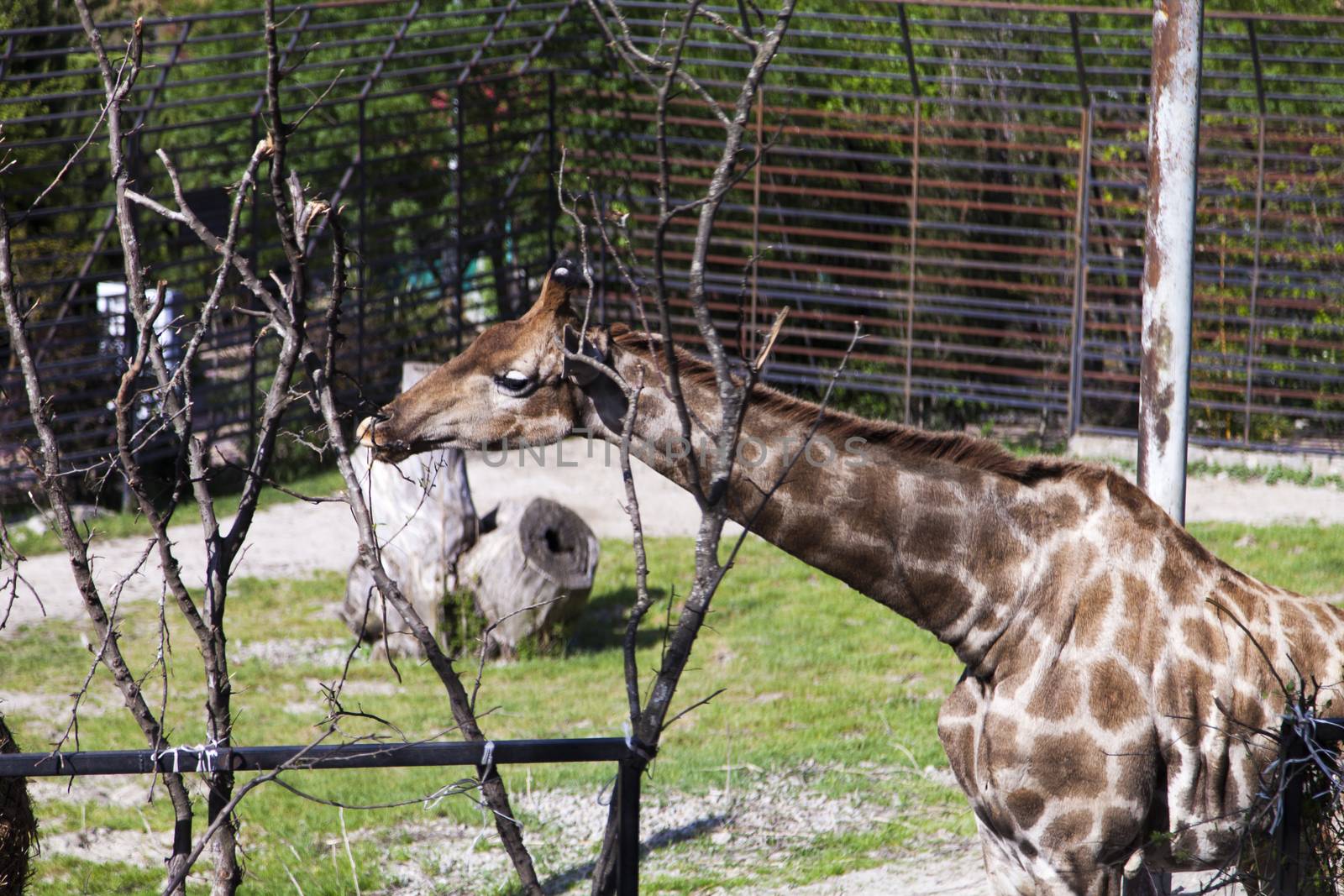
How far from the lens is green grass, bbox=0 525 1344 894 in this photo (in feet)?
17.0

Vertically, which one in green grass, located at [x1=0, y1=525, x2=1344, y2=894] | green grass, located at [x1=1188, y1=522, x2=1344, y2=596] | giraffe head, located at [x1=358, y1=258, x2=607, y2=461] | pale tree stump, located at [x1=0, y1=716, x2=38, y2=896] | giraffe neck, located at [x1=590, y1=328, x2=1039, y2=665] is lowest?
green grass, located at [x1=0, y1=525, x2=1344, y2=894]

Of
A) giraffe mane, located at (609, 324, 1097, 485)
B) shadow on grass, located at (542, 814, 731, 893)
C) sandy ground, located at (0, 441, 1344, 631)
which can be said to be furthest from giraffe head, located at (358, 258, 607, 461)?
sandy ground, located at (0, 441, 1344, 631)

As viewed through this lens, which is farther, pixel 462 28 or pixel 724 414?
pixel 462 28

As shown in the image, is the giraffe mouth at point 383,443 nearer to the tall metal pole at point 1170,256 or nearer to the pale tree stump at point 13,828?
the pale tree stump at point 13,828

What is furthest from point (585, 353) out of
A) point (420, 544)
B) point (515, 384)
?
point (420, 544)

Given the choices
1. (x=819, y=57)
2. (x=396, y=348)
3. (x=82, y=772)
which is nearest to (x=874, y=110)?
(x=819, y=57)

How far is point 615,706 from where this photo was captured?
6727 millimetres

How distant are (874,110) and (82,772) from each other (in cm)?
1066

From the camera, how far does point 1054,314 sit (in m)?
11.7

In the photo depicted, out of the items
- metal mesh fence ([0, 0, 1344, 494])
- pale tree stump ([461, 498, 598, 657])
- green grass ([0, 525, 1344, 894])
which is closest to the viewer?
green grass ([0, 525, 1344, 894])

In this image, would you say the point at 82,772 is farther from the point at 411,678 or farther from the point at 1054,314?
the point at 1054,314

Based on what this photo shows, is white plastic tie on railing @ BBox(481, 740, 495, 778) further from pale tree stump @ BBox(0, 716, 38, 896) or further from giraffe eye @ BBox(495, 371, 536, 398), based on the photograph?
pale tree stump @ BBox(0, 716, 38, 896)

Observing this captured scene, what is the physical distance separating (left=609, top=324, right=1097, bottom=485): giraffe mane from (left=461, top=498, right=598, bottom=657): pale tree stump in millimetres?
3924

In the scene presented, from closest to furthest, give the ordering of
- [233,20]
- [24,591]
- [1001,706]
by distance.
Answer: [1001,706]
[24,591]
[233,20]
